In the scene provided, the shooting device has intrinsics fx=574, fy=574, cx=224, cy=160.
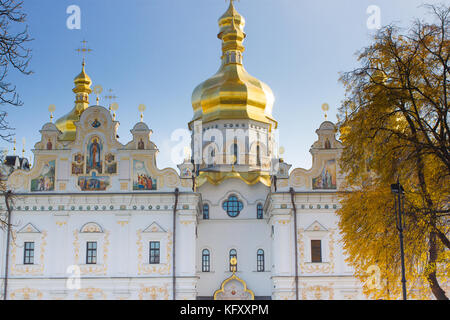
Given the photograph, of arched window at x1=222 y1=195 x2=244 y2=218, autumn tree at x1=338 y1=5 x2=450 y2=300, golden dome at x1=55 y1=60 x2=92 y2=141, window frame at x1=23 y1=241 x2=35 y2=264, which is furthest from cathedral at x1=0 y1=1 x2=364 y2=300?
autumn tree at x1=338 y1=5 x2=450 y2=300

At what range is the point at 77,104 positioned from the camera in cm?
4269

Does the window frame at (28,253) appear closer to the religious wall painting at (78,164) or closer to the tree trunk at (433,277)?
the religious wall painting at (78,164)

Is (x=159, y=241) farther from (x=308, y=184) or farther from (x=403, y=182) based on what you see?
(x=403, y=182)

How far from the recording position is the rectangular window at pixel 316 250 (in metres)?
29.9

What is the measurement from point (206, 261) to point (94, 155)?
8625 mm

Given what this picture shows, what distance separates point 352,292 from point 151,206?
36.9 ft

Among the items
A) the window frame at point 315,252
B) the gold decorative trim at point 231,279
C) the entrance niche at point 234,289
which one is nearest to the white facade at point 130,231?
the window frame at point 315,252

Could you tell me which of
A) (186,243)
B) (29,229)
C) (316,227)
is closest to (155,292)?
(186,243)

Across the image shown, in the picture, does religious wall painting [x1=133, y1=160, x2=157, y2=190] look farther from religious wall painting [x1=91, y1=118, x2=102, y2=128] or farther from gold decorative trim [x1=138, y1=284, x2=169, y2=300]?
gold decorative trim [x1=138, y1=284, x2=169, y2=300]

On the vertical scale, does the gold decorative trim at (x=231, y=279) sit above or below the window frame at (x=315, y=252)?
below

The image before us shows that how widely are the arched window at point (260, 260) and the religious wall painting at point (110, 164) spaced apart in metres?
9.29

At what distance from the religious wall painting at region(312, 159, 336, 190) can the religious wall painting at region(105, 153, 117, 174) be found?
10.6 m

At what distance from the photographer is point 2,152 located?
13.4 metres
